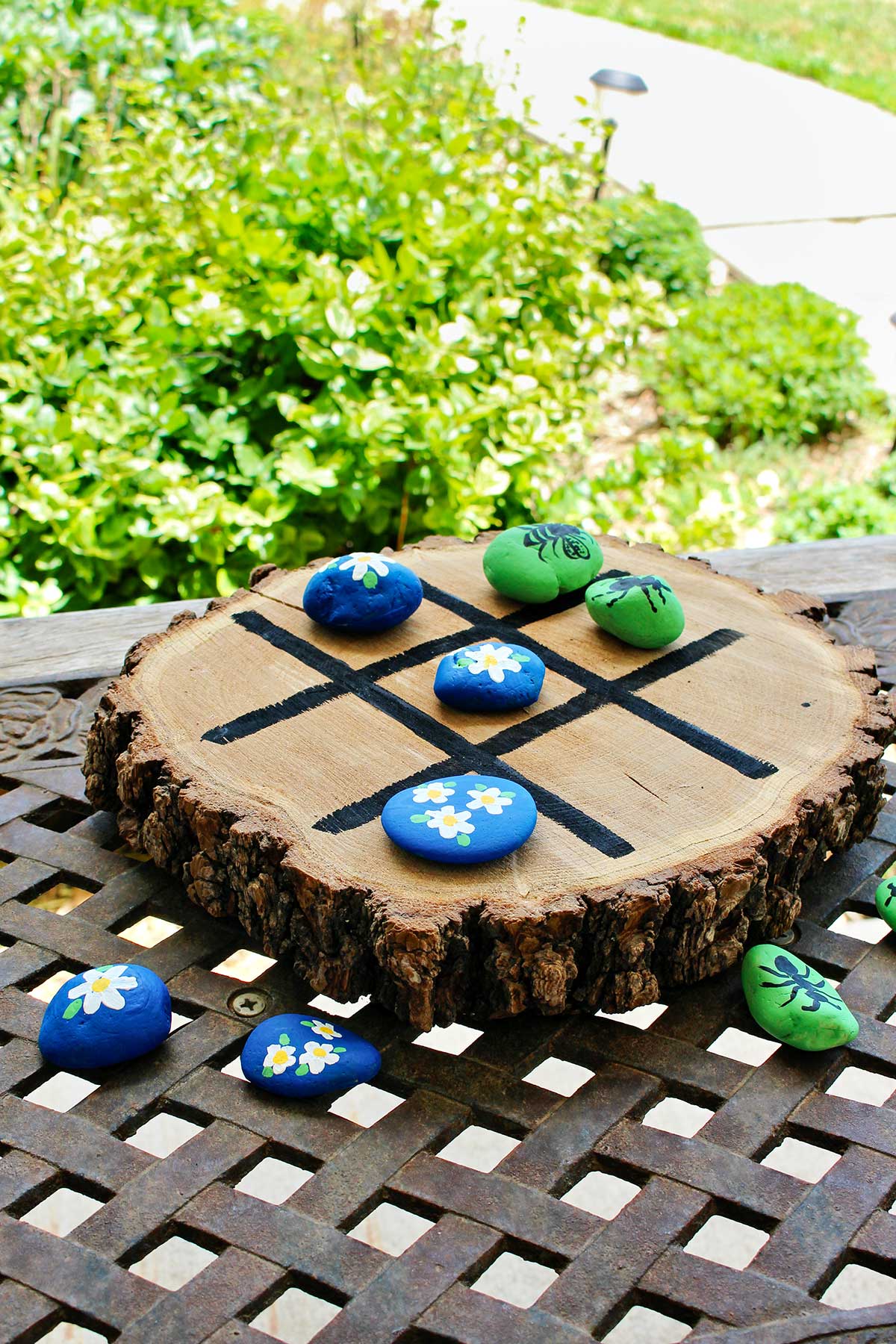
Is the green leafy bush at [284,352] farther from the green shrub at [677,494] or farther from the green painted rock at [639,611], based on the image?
the green painted rock at [639,611]

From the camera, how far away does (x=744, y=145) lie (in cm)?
721

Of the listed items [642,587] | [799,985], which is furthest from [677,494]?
[799,985]

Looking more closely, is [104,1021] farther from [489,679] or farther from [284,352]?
[284,352]

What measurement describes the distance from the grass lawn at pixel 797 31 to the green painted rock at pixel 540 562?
24.4ft

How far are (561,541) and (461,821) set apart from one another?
66cm

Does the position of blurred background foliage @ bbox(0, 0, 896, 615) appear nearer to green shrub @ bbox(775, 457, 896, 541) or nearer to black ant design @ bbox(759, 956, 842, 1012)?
green shrub @ bbox(775, 457, 896, 541)

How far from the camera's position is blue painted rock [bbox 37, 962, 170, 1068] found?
1369mm

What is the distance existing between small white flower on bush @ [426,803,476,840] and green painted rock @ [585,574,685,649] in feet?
1.63

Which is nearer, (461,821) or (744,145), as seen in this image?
(461,821)

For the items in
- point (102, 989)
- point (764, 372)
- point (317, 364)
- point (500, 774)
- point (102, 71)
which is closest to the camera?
point (102, 989)

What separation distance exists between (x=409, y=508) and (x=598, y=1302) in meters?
2.08

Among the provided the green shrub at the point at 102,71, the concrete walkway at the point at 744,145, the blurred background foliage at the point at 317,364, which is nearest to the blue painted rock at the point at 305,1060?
the blurred background foliage at the point at 317,364

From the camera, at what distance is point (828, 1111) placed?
4.49 ft

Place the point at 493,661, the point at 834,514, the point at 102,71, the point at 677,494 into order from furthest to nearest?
the point at 102,71
the point at 677,494
the point at 834,514
the point at 493,661
